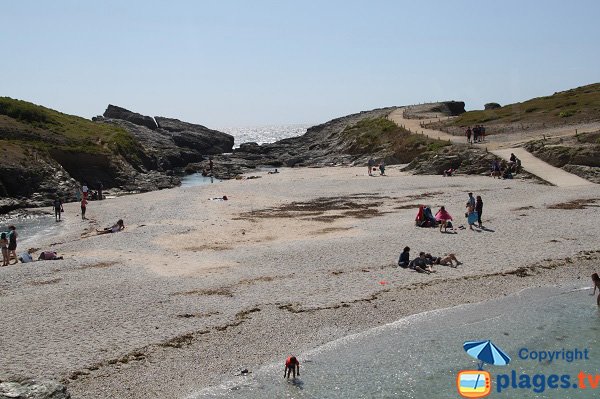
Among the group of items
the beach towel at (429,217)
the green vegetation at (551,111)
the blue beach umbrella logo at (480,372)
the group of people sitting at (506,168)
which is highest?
the green vegetation at (551,111)

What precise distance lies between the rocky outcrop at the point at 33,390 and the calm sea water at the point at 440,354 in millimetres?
3226

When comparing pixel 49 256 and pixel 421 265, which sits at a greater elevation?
pixel 49 256

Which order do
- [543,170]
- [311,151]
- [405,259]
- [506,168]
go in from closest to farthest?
[405,259]
[543,170]
[506,168]
[311,151]

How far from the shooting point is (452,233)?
31.8 m

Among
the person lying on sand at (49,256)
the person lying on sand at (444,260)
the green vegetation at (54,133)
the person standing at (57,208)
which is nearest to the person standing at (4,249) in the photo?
the person lying on sand at (49,256)

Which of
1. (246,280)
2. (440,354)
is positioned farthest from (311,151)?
(440,354)

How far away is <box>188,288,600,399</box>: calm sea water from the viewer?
1591cm

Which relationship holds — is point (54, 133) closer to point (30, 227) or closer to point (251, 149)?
point (30, 227)

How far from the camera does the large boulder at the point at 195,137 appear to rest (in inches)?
4279

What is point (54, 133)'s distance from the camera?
70.9 meters

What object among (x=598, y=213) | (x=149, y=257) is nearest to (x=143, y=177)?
(x=149, y=257)

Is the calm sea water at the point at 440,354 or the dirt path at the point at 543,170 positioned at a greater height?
the dirt path at the point at 543,170

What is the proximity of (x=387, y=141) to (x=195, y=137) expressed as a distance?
4768 cm

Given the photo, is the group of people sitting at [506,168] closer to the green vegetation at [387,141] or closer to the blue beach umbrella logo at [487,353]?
the green vegetation at [387,141]
